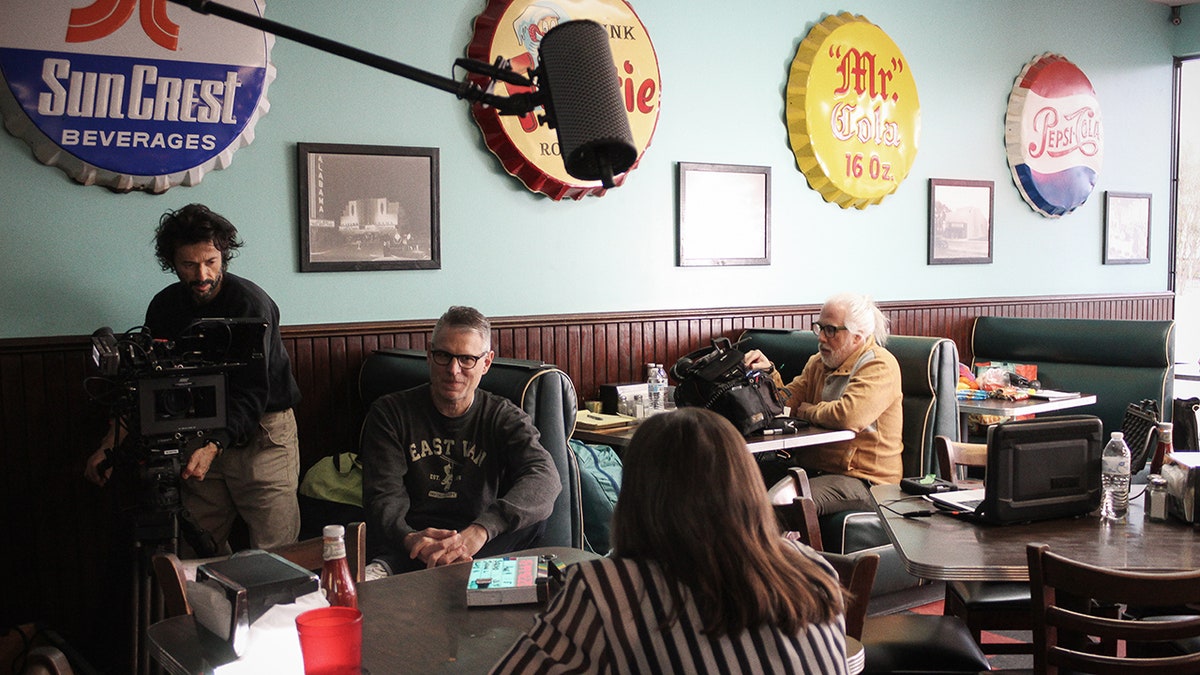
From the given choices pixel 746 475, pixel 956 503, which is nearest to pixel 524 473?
pixel 956 503

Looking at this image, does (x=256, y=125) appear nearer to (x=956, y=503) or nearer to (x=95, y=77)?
(x=95, y=77)

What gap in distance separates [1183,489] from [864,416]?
151 centimetres

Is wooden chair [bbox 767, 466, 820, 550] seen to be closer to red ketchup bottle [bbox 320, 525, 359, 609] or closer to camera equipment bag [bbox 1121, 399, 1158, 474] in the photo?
red ketchup bottle [bbox 320, 525, 359, 609]

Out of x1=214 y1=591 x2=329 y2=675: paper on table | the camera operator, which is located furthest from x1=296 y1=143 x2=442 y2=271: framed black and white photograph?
x1=214 y1=591 x2=329 y2=675: paper on table

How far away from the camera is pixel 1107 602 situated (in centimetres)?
217

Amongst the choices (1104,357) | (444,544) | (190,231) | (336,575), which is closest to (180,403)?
(190,231)

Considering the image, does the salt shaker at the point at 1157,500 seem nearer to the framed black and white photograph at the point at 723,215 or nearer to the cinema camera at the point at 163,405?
the cinema camera at the point at 163,405

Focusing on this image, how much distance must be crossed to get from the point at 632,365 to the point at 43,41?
293 cm

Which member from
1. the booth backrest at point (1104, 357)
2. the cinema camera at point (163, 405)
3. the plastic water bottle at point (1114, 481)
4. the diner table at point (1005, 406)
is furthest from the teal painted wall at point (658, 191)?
the plastic water bottle at point (1114, 481)

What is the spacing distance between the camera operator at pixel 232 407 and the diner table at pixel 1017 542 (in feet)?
6.86

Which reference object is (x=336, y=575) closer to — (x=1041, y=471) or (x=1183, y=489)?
(x=1041, y=471)

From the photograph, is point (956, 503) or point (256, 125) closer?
point (956, 503)

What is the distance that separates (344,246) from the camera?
14.3 feet

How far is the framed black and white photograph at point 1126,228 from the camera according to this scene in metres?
7.58
